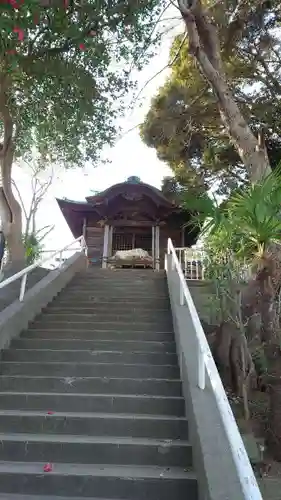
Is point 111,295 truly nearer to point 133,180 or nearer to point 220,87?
point 220,87

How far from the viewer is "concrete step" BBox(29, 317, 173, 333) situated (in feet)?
21.4

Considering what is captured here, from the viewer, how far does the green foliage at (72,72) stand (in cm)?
742

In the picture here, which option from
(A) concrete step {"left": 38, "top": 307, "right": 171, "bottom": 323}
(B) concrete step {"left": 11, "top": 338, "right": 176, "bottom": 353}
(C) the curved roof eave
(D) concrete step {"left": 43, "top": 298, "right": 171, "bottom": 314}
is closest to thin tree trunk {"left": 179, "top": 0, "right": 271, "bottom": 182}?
(D) concrete step {"left": 43, "top": 298, "right": 171, "bottom": 314}

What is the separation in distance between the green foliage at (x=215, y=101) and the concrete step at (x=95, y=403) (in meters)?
9.65

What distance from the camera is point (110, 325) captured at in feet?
21.8

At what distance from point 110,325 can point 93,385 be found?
76.4 inches

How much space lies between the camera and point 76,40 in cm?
654

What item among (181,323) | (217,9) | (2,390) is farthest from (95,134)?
(2,390)

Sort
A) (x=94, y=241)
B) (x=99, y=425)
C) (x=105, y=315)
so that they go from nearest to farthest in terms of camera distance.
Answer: (x=99, y=425)
(x=105, y=315)
(x=94, y=241)

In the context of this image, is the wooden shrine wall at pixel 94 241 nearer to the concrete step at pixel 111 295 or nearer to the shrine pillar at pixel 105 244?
the shrine pillar at pixel 105 244

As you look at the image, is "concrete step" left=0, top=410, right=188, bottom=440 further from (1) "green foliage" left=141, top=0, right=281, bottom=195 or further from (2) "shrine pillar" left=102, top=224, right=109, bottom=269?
(2) "shrine pillar" left=102, top=224, right=109, bottom=269

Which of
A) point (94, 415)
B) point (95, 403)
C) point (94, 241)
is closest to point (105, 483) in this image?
point (94, 415)

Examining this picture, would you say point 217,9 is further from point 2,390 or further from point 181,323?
point 2,390

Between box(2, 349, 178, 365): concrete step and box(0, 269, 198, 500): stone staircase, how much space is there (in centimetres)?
1
